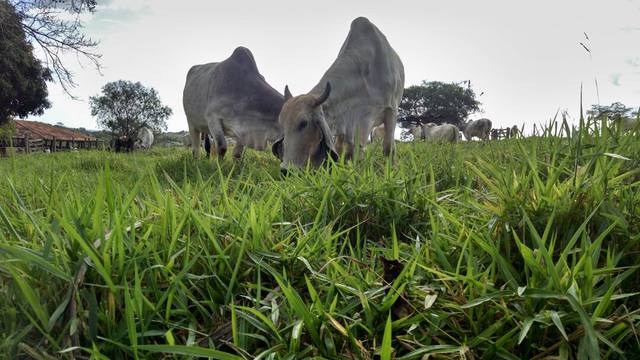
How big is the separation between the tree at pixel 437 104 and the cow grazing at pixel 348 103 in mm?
41318

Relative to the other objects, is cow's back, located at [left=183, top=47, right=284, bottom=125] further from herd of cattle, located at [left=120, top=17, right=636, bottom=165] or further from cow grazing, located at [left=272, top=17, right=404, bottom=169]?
cow grazing, located at [left=272, top=17, right=404, bottom=169]

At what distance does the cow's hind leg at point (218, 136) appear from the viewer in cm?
782

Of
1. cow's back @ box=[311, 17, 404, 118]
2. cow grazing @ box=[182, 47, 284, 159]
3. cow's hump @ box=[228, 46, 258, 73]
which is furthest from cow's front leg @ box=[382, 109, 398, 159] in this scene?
cow's hump @ box=[228, 46, 258, 73]

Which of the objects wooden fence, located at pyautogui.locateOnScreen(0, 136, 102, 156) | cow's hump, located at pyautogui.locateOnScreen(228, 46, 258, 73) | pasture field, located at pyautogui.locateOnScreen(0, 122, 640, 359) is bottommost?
pasture field, located at pyautogui.locateOnScreen(0, 122, 640, 359)

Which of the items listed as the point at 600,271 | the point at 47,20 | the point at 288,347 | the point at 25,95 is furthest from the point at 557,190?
the point at 25,95

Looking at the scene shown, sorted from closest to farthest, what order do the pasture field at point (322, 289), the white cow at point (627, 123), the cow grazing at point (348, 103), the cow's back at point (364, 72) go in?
the pasture field at point (322, 289), the white cow at point (627, 123), the cow grazing at point (348, 103), the cow's back at point (364, 72)

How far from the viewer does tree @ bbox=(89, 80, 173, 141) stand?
46.0 meters

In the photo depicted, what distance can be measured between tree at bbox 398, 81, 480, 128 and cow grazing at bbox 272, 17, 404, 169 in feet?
136

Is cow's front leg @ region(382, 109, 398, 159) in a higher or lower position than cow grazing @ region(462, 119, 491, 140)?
lower

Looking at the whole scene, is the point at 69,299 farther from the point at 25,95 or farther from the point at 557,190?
the point at 25,95

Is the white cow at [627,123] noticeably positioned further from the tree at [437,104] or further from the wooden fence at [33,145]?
the tree at [437,104]

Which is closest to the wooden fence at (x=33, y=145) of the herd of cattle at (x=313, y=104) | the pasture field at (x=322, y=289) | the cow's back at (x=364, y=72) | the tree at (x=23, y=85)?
the tree at (x=23, y=85)

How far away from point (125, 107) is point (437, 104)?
34.0m

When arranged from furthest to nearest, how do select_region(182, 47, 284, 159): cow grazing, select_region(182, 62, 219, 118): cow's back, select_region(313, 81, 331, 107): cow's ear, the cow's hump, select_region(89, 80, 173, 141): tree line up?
select_region(89, 80, 173, 141): tree
select_region(182, 62, 219, 118): cow's back
the cow's hump
select_region(182, 47, 284, 159): cow grazing
select_region(313, 81, 331, 107): cow's ear
